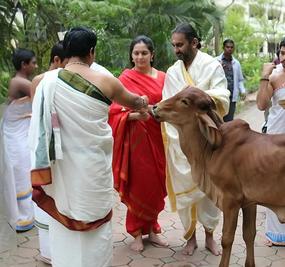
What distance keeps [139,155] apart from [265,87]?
1115 mm

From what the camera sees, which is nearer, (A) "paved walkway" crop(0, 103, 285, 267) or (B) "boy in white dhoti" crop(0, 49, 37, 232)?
(A) "paved walkway" crop(0, 103, 285, 267)

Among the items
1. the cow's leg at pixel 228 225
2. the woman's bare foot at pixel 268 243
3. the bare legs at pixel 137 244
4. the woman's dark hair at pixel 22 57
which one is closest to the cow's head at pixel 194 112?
the cow's leg at pixel 228 225

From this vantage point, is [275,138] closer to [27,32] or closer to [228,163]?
[228,163]

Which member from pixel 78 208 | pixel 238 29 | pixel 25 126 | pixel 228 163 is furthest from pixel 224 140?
pixel 238 29

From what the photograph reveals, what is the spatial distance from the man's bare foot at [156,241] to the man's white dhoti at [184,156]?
361mm

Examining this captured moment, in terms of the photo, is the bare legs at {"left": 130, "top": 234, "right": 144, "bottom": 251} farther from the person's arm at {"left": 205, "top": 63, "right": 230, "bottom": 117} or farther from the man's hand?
the person's arm at {"left": 205, "top": 63, "right": 230, "bottom": 117}

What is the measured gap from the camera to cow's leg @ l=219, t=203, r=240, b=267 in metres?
2.95

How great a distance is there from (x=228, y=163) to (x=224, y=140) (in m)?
0.15

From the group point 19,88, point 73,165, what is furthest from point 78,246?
point 19,88

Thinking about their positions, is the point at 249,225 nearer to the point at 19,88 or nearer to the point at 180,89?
the point at 180,89

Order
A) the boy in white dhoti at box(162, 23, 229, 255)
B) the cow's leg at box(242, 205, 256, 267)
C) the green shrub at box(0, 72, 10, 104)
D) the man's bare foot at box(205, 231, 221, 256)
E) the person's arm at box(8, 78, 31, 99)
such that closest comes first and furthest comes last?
1. the cow's leg at box(242, 205, 256, 267)
2. the boy in white dhoti at box(162, 23, 229, 255)
3. the man's bare foot at box(205, 231, 221, 256)
4. the person's arm at box(8, 78, 31, 99)
5. the green shrub at box(0, 72, 10, 104)

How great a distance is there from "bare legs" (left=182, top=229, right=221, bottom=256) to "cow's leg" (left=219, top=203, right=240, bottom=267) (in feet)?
2.53

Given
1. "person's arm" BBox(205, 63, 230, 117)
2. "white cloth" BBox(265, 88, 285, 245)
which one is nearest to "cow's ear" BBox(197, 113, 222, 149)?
"person's arm" BBox(205, 63, 230, 117)

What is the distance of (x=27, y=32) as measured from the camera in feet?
27.2
